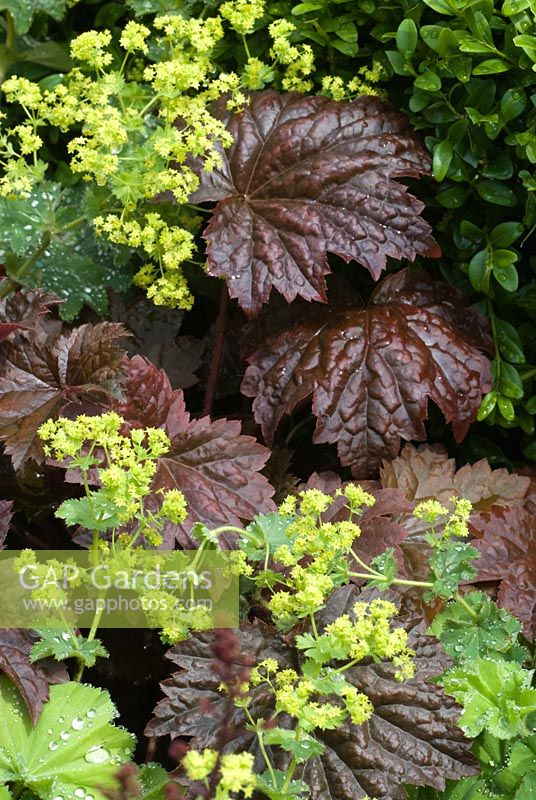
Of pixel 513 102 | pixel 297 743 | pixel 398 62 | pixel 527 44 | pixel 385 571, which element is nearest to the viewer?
pixel 297 743

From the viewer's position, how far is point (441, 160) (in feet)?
6.40

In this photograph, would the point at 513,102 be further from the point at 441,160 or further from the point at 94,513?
the point at 94,513

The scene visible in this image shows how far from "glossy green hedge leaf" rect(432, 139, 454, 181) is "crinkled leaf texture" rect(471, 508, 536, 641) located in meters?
0.71

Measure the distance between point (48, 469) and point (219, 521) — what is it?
0.39 metres

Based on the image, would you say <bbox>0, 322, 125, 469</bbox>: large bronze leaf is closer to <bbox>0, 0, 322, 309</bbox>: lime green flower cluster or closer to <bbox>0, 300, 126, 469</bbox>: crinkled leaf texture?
<bbox>0, 300, 126, 469</bbox>: crinkled leaf texture

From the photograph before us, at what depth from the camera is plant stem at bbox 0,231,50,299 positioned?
1995 mm

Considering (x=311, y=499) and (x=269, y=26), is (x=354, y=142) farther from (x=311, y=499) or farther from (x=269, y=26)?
(x=311, y=499)

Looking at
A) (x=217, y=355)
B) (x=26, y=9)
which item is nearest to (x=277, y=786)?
(x=217, y=355)

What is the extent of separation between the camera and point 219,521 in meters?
1.67

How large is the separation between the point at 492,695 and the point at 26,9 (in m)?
1.87

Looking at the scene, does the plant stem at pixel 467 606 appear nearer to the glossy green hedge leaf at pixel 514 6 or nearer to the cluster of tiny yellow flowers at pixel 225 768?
the cluster of tiny yellow flowers at pixel 225 768

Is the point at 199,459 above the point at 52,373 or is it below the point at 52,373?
below

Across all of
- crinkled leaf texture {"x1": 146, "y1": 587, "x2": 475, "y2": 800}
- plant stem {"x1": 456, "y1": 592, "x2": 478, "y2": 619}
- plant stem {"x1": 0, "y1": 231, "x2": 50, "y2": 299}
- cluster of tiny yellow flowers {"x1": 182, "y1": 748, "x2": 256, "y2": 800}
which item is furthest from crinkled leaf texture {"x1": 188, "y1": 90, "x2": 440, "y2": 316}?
cluster of tiny yellow flowers {"x1": 182, "y1": 748, "x2": 256, "y2": 800}

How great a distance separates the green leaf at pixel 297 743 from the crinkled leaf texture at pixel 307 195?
888 millimetres
